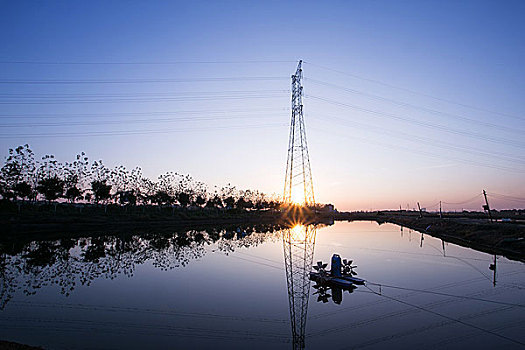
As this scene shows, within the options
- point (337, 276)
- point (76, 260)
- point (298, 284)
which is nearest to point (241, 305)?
point (298, 284)

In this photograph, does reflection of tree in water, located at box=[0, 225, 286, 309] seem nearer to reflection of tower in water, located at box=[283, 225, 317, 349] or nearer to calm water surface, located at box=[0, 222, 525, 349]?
calm water surface, located at box=[0, 222, 525, 349]

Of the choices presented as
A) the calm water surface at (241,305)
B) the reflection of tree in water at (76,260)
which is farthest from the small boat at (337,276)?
the reflection of tree in water at (76,260)

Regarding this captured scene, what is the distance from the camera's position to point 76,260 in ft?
76.8

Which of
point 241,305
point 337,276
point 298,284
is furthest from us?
point 298,284

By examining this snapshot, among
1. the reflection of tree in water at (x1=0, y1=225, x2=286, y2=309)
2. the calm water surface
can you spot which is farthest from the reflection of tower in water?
the reflection of tree in water at (x1=0, y1=225, x2=286, y2=309)

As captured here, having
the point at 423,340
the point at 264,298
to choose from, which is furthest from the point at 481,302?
the point at 264,298

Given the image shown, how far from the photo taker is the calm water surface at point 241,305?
10.3 m

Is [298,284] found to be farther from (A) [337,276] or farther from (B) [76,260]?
(B) [76,260]

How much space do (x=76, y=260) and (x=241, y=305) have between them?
15.3 meters

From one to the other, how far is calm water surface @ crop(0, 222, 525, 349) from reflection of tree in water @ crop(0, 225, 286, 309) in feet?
0.35

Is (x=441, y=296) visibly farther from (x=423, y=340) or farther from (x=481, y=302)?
(x=423, y=340)

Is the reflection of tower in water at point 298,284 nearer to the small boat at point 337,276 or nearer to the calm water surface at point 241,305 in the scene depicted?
the calm water surface at point 241,305

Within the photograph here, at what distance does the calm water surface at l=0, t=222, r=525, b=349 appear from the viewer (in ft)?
33.8

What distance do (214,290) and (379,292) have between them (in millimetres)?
7788
